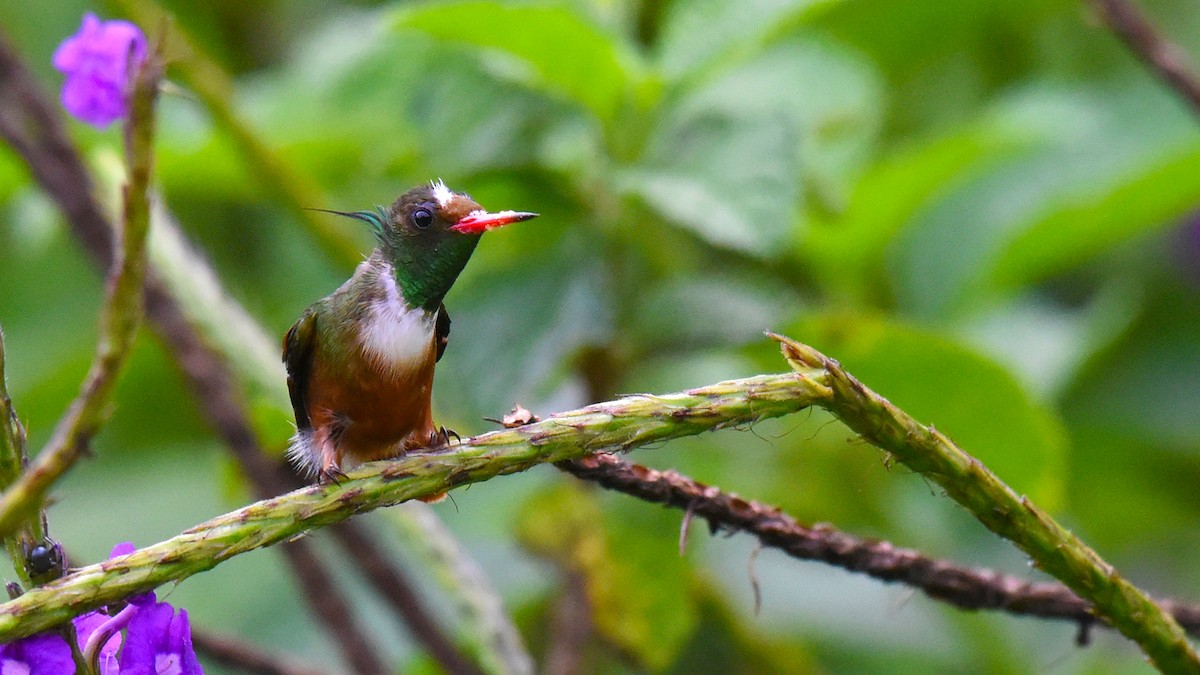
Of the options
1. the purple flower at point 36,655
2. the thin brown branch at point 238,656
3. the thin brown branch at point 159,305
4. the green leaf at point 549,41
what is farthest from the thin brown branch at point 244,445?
the purple flower at point 36,655

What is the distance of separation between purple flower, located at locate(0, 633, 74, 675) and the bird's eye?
471 mm

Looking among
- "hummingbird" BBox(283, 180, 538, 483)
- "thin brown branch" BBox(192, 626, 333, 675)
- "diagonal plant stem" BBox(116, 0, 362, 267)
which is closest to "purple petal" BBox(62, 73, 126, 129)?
"hummingbird" BBox(283, 180, 538, 483)

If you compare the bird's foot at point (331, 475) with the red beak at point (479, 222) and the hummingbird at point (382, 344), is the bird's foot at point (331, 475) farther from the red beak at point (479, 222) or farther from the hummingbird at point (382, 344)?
the red beak at point (479, 222)

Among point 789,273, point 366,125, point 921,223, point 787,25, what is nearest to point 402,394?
point 787,25

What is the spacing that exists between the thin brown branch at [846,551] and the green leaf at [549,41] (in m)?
1.06

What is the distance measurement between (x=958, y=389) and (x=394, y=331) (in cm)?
115

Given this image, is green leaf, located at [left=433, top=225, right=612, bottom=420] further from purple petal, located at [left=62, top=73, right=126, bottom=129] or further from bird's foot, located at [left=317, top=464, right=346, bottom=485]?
purple petal, located at [left=62, top=73, right=126, bottom=129]

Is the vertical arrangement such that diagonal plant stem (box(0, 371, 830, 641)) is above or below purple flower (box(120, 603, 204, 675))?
above

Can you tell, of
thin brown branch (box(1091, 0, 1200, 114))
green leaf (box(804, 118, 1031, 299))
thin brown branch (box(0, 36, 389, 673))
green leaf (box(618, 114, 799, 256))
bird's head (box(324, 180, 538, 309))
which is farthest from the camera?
green leaf (box(804, 118, 1031, 299))

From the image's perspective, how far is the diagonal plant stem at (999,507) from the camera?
0.96 meters

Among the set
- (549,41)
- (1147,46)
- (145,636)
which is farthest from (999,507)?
(549,41)

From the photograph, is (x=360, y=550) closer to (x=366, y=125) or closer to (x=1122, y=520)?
(x=366, y=125)

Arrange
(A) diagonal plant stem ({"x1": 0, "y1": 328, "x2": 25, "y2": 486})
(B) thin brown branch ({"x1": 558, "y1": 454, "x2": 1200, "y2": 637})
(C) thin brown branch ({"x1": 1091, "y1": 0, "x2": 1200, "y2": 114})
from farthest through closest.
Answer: (C) thin brown branch ({"x1": 1091, "y1": 0, "x2": 1200, "y2": 114}) < (B) thin brown branch ({"x1": 558, "y1": 454, "x2": 1200, "y2": 637}) < (A) diagonal plant stem ({"x1": 0, "y1": 328, "x2": 25, "y2": 486})

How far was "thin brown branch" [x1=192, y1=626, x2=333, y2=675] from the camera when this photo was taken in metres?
1.60
